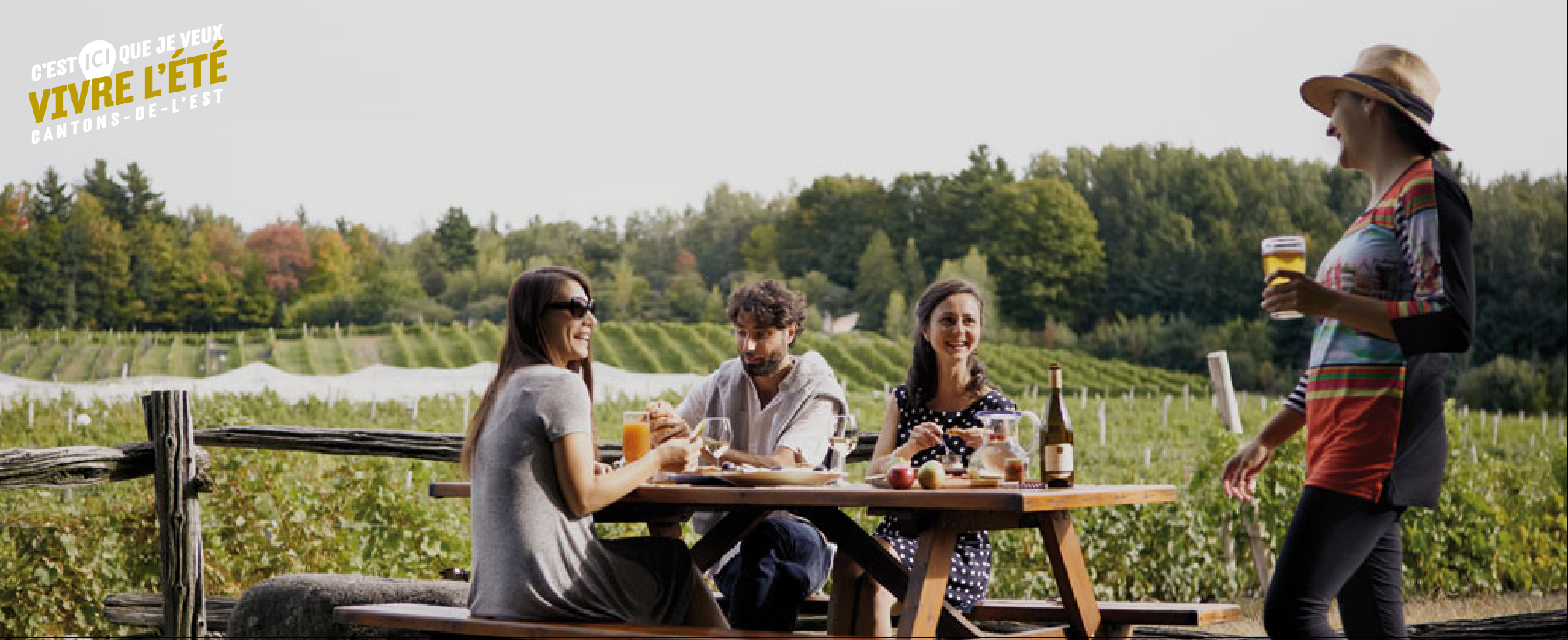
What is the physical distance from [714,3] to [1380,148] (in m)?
25.4

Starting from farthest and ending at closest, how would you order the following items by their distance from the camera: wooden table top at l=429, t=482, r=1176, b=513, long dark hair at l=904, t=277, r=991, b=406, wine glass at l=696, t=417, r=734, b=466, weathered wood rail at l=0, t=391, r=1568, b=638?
weathered wood rail at l=0, t=391, r=1568, b=638
long dark hair at l=904, t=277, r=991, b=406
wine glass at l=696, t=417, r=734, b=466
wooden table top at l=429, t=482, r=1176, b=513

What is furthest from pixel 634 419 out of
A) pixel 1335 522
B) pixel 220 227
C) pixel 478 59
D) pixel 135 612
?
pixel 478 59

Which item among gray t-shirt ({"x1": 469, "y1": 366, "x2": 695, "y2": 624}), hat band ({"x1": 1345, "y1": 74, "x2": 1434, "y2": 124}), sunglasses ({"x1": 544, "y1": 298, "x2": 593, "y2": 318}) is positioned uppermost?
hat band ({"x1": 1345, "y1": 74, "x2": 1434, "y2": 124})

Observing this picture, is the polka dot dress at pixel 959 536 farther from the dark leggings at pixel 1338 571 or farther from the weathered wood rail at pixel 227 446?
the weathered wood rail at pixel 227 446

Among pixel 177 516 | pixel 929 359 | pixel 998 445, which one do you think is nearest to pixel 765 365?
pixel 929 359

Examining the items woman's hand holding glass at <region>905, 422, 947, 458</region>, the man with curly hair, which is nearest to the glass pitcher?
woman's hand holding glass at <region>905, 422, 947, 458</region>

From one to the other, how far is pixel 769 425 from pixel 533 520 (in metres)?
0.99

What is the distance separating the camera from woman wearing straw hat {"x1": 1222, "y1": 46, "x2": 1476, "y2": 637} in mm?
2234

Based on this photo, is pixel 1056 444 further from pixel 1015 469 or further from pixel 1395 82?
pixel 1395 82

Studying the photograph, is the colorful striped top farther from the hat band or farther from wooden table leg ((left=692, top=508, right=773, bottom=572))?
wooden table leg ((left=692, top=508, right=773, bottom=572))

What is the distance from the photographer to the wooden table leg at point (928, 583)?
9.02 feet

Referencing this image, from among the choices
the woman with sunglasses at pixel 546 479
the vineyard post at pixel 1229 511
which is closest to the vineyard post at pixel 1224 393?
the vineyard post at pixel 1229 511

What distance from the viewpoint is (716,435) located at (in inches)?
122

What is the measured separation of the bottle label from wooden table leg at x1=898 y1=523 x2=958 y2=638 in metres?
0.23
